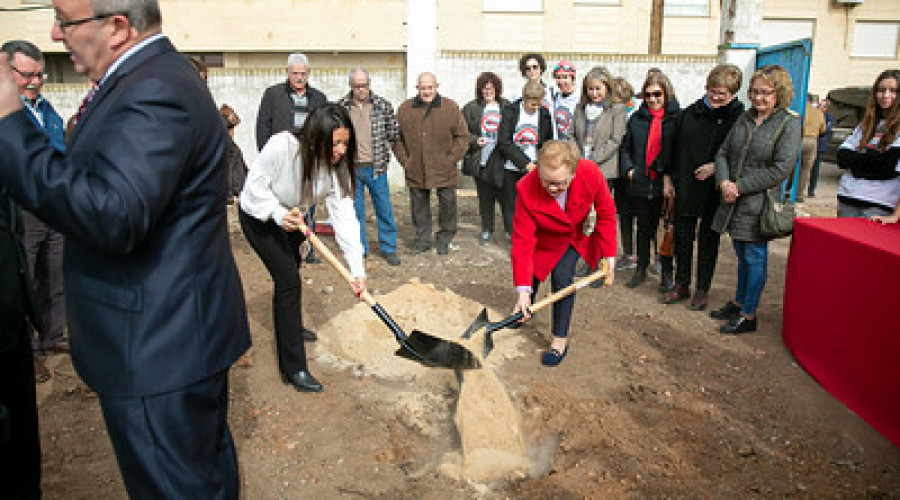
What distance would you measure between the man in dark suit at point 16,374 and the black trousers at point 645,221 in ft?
15.6

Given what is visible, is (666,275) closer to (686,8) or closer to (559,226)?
(559,226)

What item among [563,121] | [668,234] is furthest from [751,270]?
[563,121]

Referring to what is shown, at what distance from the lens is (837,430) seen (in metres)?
3.41

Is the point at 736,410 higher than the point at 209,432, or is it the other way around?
the point at 209,432

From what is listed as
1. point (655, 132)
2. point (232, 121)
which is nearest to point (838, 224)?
point (655, 132)

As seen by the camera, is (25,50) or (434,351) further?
(25,50)

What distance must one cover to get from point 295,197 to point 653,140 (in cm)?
347

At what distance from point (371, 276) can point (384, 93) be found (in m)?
4.74

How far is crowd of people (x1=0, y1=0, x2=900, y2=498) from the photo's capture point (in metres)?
1.56

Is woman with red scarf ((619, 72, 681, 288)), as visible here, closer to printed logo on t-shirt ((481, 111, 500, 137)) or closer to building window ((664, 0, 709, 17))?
printed logo on t-shirt ((481, 111, 500, 137))

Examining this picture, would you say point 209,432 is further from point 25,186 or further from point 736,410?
point 736,410

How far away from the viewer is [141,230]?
1.52 meters

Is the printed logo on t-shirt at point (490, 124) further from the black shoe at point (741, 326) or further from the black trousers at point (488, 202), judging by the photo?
the black shoe at point (741, 326)

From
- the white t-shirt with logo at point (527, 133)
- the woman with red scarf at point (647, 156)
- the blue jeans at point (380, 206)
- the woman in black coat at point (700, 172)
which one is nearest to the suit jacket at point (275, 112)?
the blue jeans at point (380, 206)
